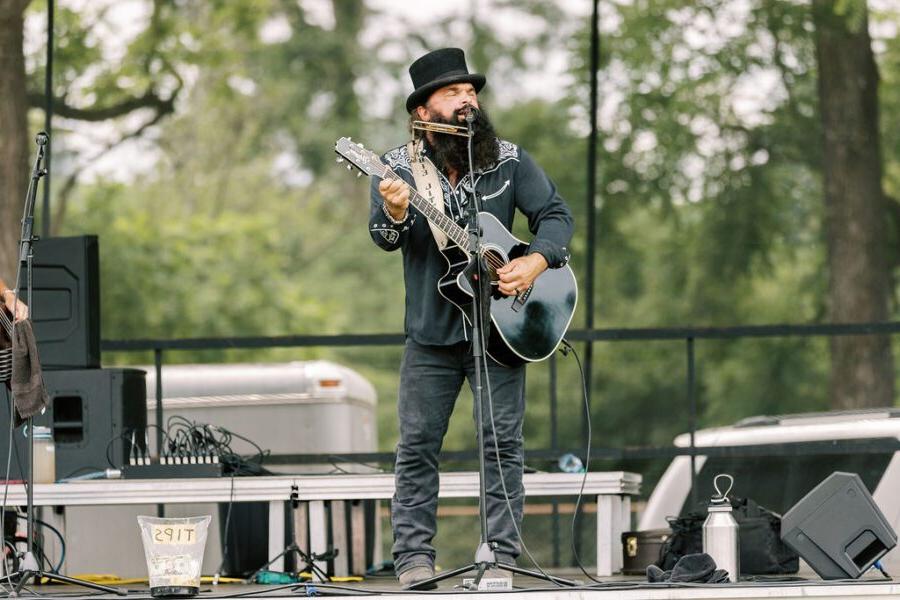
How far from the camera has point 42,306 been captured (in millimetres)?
6430

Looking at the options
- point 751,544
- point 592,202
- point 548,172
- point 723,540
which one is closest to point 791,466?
point 751,544

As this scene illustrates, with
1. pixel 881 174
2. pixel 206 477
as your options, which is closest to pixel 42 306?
pixel 206 477

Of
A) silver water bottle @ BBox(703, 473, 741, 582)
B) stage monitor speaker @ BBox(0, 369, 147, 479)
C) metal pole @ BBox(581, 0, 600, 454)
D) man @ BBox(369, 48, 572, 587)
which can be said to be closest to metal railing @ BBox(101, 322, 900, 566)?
stage monitor speaker @ BBox(0, 369, 147, 479)

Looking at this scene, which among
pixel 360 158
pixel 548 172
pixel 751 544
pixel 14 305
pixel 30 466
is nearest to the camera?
pixel 360 158

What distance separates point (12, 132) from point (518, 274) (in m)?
3.61

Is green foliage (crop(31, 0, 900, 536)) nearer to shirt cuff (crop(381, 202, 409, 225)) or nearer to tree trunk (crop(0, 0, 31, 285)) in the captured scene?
tree trunk (crop(0, 0, 31, 285))

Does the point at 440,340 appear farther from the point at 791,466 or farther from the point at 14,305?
the point at 791,466

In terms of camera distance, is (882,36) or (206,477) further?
(882,36)

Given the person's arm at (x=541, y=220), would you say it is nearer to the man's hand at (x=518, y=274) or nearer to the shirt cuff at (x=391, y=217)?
the man's hand at (x=518, y=274)

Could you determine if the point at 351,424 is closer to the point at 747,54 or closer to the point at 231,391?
the point at 231,391

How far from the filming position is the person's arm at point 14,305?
5172 millimetres

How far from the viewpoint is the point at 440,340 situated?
5082 mm

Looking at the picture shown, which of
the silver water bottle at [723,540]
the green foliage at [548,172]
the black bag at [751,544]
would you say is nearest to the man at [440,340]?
the silver water bottle at [723,540]

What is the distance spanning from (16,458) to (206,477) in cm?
80
